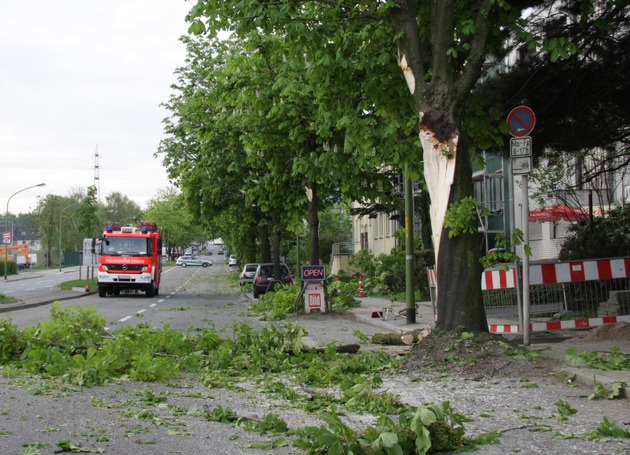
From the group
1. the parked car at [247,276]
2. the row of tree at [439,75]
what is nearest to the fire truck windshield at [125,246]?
the parked car at [247,276]

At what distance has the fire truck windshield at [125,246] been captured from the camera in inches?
1391

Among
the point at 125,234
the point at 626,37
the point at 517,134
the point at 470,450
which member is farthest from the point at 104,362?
the point at 125,234

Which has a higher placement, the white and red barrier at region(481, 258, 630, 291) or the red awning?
the red awning

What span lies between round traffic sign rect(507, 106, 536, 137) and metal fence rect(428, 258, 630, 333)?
Result: 7.97 feet

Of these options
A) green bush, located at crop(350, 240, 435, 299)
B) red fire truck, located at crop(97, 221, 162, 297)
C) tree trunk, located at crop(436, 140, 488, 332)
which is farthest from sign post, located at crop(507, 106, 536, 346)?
red fire truck, located at crop(97, 221, 162, 297)

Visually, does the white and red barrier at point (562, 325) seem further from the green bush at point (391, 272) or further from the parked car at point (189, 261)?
the parked car at point (189, 261)

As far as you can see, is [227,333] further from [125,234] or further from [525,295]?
[125,234]

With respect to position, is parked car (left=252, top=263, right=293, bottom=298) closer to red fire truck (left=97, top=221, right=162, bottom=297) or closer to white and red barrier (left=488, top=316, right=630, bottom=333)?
red fire truck (left=97, top=221, right=162, bottom=297)

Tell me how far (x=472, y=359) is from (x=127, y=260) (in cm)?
2733

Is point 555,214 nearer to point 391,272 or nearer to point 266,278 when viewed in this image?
point 391,272

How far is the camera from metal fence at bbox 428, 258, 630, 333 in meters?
13.1

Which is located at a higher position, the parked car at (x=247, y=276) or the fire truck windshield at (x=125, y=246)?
the fire truck windshield at (x=125, y=246)

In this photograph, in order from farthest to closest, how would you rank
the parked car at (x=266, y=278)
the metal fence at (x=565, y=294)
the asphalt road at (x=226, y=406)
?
the parked car at (x=266, y=278) < the metal fence at (x=565, y=294) < the asphalt road at (x=226, y=406)

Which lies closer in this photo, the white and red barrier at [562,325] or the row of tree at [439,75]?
the row of tree at [439,75]
